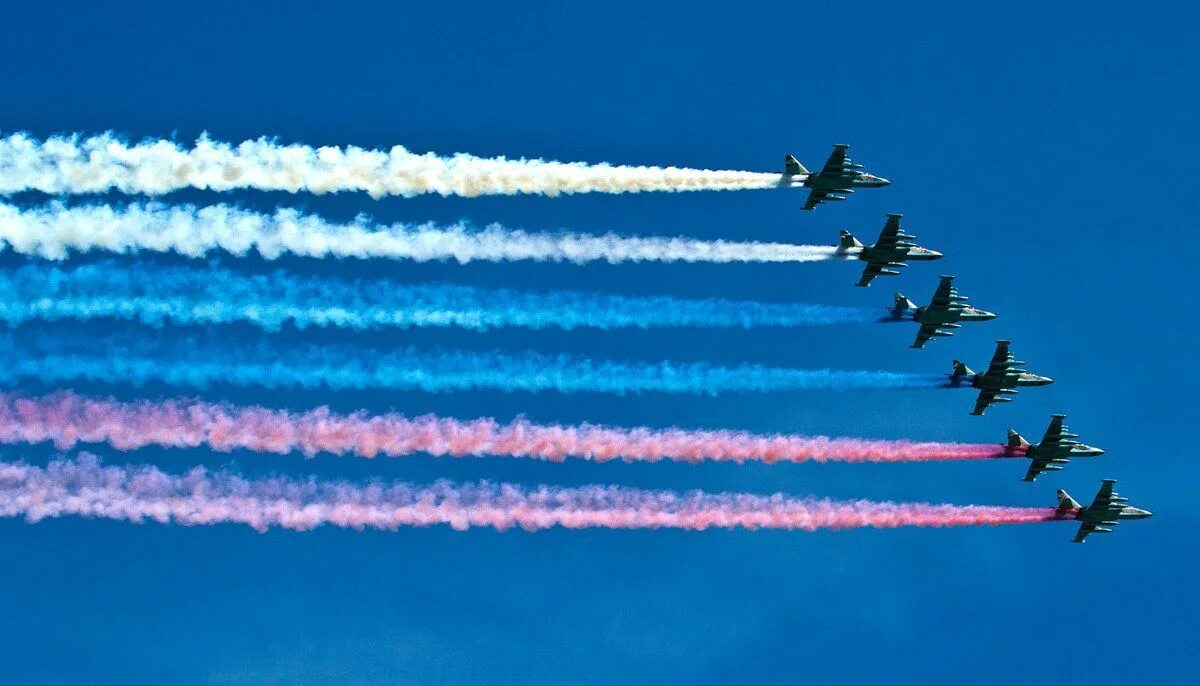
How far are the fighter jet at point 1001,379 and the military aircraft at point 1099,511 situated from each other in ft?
17.5

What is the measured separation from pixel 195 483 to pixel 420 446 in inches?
244

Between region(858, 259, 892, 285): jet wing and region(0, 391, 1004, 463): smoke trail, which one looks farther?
region(858, 259, 892, 285): jet wing

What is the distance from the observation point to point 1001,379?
235ft

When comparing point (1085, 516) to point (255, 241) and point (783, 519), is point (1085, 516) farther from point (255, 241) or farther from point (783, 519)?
point (255, 241)

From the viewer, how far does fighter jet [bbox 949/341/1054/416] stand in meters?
71.5

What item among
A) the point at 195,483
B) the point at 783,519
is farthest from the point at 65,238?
the point at 783,519

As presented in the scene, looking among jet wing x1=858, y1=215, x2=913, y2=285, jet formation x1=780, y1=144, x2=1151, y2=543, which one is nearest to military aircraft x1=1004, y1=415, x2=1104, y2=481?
jet formation x1=780, y1=144, x2=1151, y2=543

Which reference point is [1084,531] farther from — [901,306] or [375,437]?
[375,437]

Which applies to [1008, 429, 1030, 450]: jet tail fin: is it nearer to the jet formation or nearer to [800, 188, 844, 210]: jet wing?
the jet formation

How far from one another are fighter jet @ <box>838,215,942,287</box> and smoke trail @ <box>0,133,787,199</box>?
866cm

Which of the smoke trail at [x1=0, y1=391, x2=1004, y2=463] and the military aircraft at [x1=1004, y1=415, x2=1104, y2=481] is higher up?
the military aircraft at [x1=1004, y1=415, x2=1104, y2=481]

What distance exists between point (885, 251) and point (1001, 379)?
709 centimetres

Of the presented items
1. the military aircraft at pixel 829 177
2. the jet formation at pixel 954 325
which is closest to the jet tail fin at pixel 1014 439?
the jet formation at pixel 954 325

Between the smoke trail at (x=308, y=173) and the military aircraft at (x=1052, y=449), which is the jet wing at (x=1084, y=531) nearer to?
the military aircraft at (x=1052, y=449)
